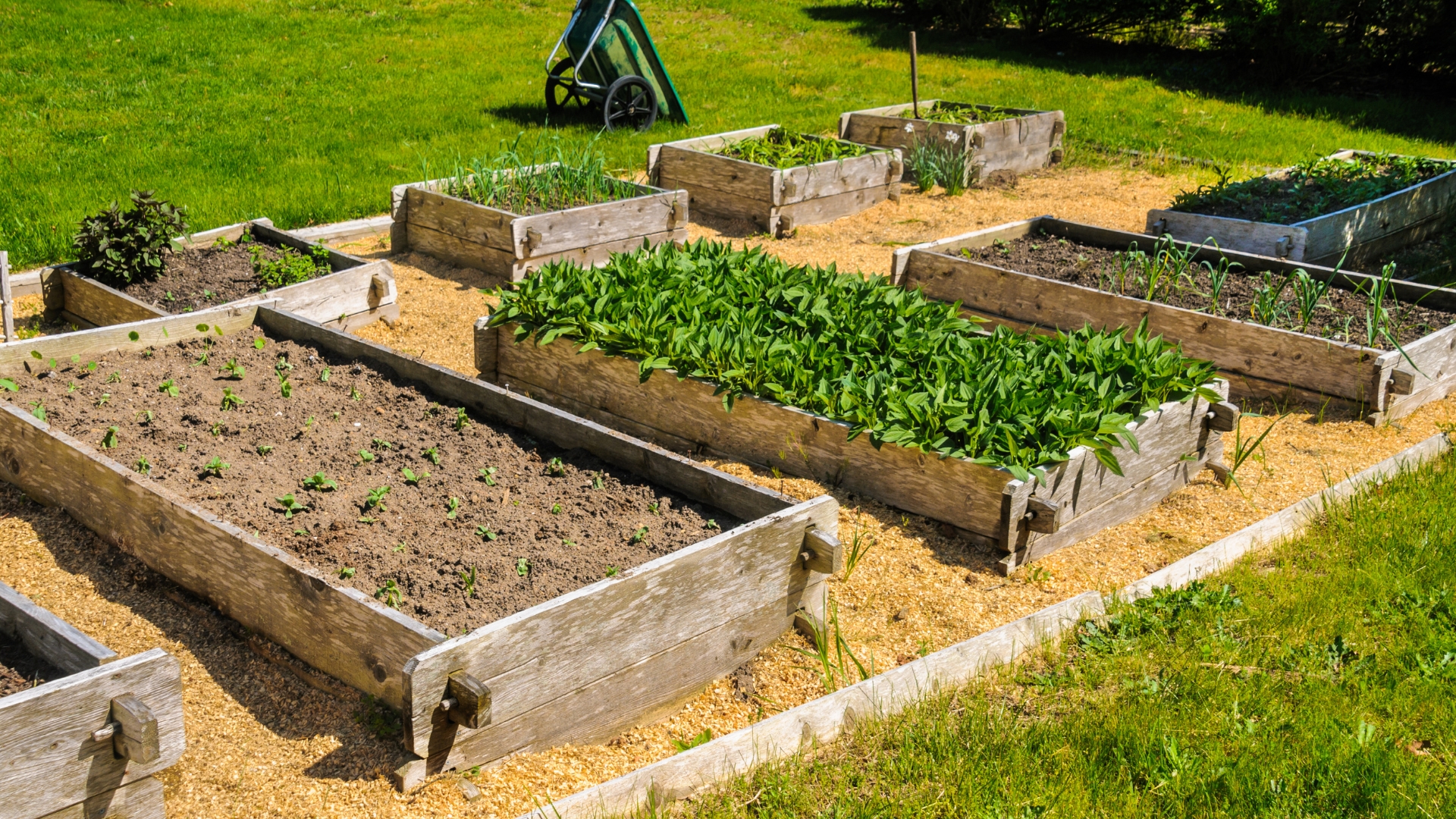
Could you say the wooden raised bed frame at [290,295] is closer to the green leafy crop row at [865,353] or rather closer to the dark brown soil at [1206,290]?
the green leafy crop row at [865,353]

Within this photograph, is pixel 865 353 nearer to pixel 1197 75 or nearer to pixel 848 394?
pixel 848 394

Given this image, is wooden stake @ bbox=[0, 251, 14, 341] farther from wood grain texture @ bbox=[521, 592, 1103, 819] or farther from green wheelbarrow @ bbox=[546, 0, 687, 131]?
green wheelbarrow @ bbox=[546, 0, 687, 131]

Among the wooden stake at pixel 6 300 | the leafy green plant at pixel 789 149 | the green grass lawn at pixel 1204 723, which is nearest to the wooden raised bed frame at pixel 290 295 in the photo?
the wooden stake at pixel 6 300

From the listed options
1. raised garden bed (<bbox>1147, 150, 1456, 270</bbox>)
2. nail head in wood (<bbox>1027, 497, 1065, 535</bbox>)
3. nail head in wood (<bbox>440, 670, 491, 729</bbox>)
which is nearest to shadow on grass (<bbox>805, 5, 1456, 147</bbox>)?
raised garden bed (<bbox>1147, 150, 1456, 270</bbox>)

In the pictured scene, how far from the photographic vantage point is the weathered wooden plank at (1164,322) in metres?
5.99

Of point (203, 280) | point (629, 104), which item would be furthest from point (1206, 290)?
point (629, 104)

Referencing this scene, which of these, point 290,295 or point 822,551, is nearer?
point 822,551

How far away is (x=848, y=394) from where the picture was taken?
16.3 ft

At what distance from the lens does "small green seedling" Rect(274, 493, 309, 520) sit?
165 inches

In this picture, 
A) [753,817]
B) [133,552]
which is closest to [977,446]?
Answer: [753,817]

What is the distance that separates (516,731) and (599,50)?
9.79m

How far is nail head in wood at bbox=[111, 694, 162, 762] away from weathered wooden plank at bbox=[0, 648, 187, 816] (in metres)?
0.02

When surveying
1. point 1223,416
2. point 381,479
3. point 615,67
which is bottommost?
point 381,479

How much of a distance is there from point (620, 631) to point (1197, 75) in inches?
626
